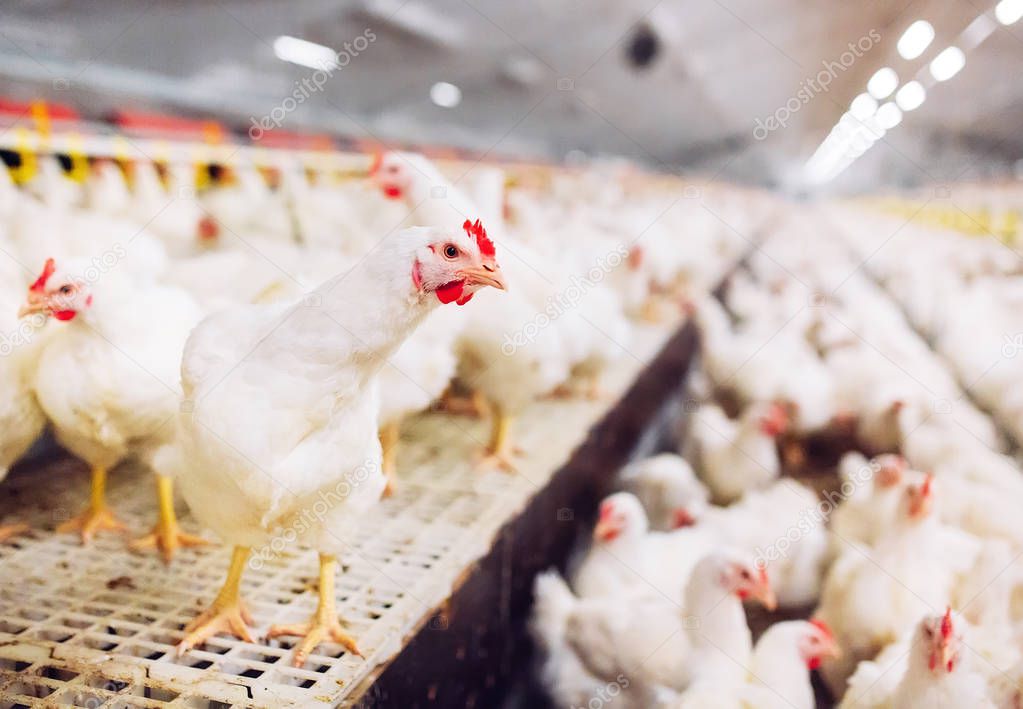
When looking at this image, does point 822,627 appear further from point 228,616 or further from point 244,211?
point 244,211

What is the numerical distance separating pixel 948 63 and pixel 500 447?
2.49m

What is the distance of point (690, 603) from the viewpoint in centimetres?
219

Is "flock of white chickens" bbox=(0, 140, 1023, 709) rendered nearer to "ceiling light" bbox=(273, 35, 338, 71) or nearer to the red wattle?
the red wattle

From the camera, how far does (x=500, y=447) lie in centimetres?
285

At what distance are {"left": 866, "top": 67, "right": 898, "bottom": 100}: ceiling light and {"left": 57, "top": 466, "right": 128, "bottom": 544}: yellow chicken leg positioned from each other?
12.7 feet

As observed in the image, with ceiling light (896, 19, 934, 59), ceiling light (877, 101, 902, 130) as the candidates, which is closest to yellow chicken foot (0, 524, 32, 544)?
ceiling light (896, 19, 934, 59)

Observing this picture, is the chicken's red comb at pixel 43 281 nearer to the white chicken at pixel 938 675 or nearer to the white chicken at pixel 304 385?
the white chicken at pixel 304 385

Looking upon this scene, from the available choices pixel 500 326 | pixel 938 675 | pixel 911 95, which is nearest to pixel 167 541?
pixel 500 326

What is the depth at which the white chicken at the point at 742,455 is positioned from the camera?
370 centimetres

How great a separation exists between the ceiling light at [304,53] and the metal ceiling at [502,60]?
0.11 metres

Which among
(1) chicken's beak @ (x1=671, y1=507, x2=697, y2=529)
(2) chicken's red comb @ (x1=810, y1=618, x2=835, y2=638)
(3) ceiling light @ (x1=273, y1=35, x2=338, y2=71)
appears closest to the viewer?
(2) chicken's red comb @ (x1=810, y1=618, x2=835, y2=638)

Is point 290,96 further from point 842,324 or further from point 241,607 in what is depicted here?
point 241,607

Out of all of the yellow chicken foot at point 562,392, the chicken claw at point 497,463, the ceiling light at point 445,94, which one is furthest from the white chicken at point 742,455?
the ceiling light at point 445,94

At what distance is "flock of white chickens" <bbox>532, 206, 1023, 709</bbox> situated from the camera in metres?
1.96
